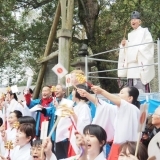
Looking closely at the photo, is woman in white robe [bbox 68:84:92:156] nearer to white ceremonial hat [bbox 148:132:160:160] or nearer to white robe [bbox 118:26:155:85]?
white robe [bbox 118:26:155:85]

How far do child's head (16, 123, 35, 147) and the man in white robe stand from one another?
2.24m

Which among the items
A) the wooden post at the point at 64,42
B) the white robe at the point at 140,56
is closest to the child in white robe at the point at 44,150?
the white robe at the point at 140,56

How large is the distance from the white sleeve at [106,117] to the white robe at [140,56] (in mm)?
1803

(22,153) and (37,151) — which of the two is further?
(22,153)

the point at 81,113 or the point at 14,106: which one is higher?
the point at 14,106

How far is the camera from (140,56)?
18.1ft

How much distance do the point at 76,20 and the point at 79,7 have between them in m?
0.86

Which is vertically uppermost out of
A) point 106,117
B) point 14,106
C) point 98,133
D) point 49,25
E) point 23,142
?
point 49,25

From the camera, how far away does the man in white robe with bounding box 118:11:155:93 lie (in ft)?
17.9

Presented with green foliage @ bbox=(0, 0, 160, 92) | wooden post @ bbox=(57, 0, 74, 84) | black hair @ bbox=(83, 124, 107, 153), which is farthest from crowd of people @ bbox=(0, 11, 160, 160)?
green foliage @ bbox=(0, 0, 160, 92)

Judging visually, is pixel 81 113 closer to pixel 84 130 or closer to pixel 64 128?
pixel 64 128

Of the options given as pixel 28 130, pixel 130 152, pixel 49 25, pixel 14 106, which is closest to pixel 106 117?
pixel 28 130

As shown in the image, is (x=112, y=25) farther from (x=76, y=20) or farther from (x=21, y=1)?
(x=21, y=1)

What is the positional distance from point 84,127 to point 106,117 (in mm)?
341
